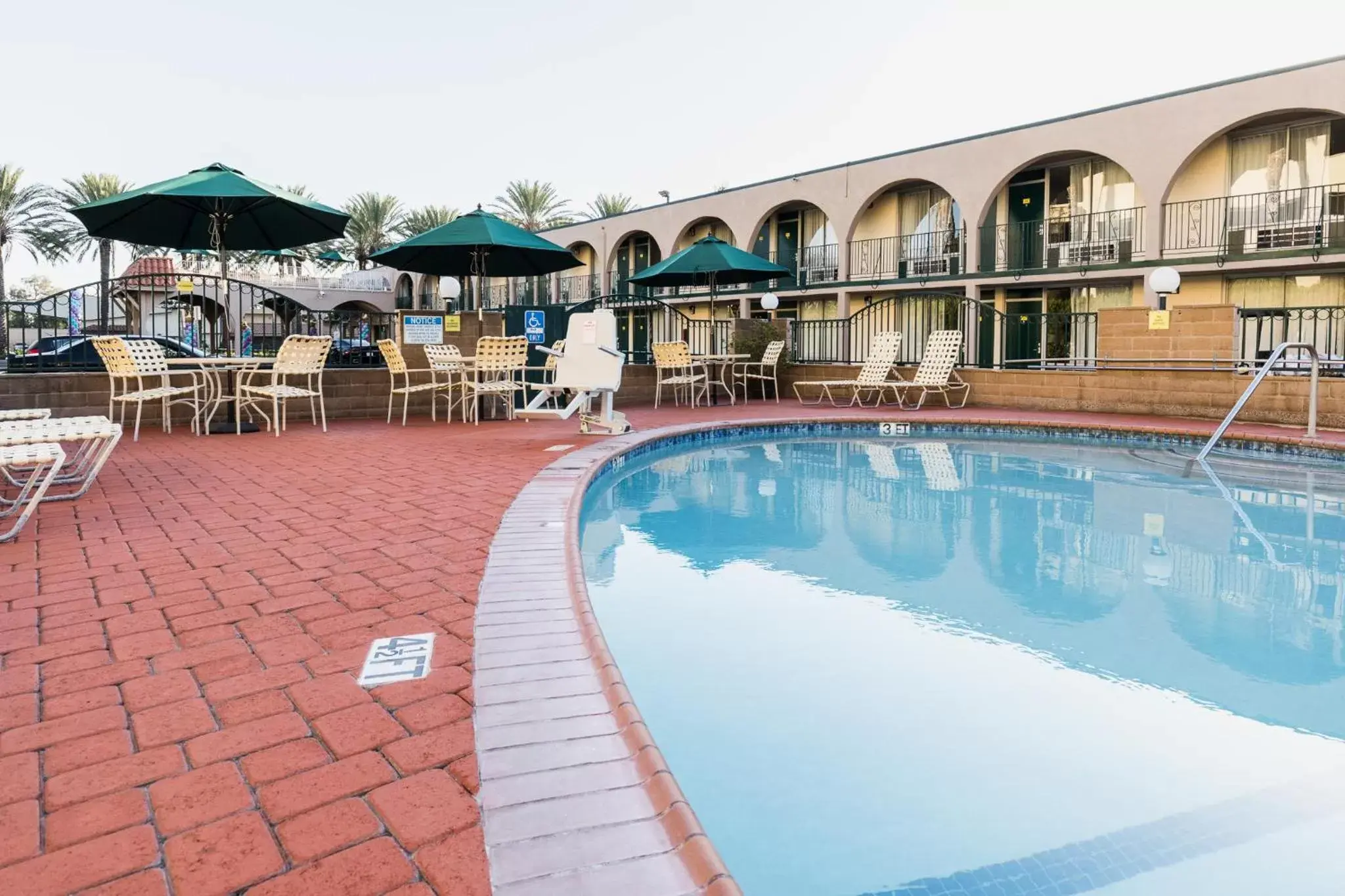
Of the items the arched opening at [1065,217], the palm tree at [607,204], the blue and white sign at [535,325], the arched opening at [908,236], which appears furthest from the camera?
the palm tree at [607,204]

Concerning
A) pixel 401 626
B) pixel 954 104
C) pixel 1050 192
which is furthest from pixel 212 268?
pixel 401 626

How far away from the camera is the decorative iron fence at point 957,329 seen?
13875 millimetres

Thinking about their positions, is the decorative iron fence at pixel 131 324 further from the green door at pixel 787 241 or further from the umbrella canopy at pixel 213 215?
the green door at pixel 787 241

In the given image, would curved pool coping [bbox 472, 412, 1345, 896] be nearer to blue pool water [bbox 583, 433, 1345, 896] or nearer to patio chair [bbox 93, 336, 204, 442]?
blue pool water [bbox 583, 433, 1345, 896]

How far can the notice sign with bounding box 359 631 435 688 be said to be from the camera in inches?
83.6

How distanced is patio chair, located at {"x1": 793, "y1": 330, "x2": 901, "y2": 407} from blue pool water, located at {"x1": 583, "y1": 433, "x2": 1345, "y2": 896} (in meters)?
6.14

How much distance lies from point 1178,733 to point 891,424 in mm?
7412

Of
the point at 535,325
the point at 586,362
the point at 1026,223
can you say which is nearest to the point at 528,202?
the point at 1026,223

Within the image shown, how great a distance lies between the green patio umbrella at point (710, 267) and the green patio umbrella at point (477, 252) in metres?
1.46

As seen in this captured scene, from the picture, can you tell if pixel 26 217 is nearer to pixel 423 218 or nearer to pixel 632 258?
pixel 423 218

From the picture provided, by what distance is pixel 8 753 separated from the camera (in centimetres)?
174

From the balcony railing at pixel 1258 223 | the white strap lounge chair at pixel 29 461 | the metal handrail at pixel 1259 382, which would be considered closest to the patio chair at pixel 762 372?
the metal handrail at pixel 1259 382

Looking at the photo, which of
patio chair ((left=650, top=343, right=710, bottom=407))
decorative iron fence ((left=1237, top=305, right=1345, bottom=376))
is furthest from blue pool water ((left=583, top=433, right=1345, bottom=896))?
decorative iron fence ((left=1237, top=305, right=1345, bottom=376))

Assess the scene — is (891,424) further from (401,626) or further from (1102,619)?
(401,626)
